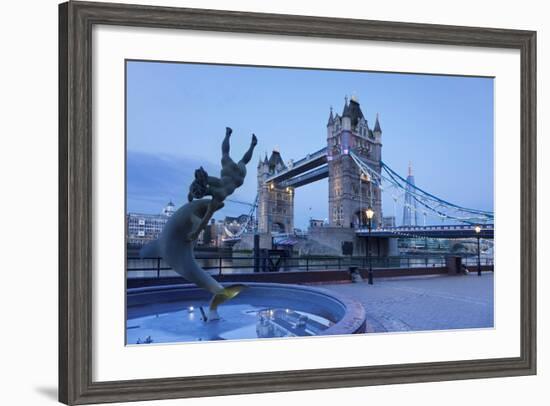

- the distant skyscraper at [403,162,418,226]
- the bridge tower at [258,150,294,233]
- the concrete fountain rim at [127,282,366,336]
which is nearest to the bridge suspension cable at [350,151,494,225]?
the distant skyscraper at [403,162,418,226]

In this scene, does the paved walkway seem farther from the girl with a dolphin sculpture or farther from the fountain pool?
the girl with a dolphin sculpture

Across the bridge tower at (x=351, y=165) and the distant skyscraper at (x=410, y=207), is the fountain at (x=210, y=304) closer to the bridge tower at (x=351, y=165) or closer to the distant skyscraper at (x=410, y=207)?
the bridge tower at (x=351, y=165)

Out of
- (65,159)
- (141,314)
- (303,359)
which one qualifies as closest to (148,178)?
(65,159)

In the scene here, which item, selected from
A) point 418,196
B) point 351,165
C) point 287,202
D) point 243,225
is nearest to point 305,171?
point 287,202

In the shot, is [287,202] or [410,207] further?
[410,207]

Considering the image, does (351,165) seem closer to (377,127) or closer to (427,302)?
(377,127)

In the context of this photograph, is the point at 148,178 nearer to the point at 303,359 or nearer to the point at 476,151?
the point at 303,359
